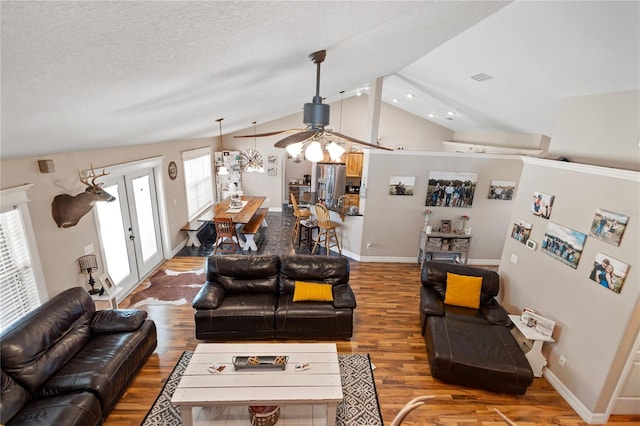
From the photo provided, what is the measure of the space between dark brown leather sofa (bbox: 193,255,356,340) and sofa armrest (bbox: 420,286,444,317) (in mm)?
954

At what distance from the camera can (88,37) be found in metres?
1.19

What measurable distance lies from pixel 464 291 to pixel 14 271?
5.28 m

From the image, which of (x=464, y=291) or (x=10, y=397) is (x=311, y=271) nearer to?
(x=464, y=291)

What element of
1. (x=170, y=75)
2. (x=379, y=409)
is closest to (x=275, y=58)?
(x=170, y=75)

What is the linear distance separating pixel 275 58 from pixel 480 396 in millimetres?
3937

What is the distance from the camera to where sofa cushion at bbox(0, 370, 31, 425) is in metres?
2.34

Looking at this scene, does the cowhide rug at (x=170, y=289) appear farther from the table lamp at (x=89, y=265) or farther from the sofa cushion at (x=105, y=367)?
the sofa cushion at (x=105, y=367)

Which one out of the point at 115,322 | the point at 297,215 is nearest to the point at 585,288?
the point at 115,322

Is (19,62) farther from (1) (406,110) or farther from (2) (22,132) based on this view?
(1) (406,110)

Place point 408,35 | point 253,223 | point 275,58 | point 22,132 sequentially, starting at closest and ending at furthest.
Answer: point 22,132
point 275,58
point 408,35
point 253,223

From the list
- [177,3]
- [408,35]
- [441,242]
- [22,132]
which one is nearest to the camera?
[177,3]

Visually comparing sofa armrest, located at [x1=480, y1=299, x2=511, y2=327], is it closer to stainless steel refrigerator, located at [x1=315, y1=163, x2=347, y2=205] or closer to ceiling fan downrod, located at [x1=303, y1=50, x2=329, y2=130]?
ceiling fan downrod, located at [x1=303, y1=50, x2=329, y2=130]

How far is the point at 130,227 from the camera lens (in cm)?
511

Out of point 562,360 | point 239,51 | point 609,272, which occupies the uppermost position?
point 239,51
